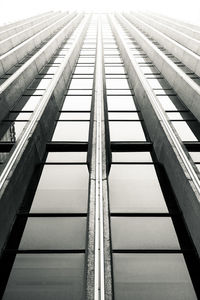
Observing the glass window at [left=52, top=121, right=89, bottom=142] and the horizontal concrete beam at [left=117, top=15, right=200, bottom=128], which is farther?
the horizontal concrete beam at [left=117, top=15, right=200, bottom=128]

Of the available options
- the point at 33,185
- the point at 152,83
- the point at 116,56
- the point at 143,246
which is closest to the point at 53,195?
the point at 33,185

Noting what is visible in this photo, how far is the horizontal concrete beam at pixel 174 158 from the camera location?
906cm

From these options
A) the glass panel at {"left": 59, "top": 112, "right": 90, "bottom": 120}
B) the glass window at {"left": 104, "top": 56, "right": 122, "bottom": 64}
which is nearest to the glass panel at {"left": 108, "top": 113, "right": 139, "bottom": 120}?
the glass panel at {"left": 59, "top": 112, "right": 90, "bottom": 120}

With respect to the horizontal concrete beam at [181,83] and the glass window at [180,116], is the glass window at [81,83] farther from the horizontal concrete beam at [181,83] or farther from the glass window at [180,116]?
the glass window at [180,116]

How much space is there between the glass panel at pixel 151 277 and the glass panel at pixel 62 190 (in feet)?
8.67

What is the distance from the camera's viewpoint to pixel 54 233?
29.1 ft

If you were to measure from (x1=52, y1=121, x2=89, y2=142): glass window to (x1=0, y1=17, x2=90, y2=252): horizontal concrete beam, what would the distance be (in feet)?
1.30

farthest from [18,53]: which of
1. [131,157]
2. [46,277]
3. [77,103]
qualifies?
[46,277]

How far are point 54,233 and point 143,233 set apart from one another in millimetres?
2840

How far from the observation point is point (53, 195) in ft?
34.8

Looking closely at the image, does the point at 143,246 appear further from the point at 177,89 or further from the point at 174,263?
the point at 177,89

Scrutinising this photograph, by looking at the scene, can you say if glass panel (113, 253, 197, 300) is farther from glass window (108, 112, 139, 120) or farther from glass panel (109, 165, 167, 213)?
glass window (108, 112, 139, 120)

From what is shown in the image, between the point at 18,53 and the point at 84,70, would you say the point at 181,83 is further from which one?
the point at 18,53

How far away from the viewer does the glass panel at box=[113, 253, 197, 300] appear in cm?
726
